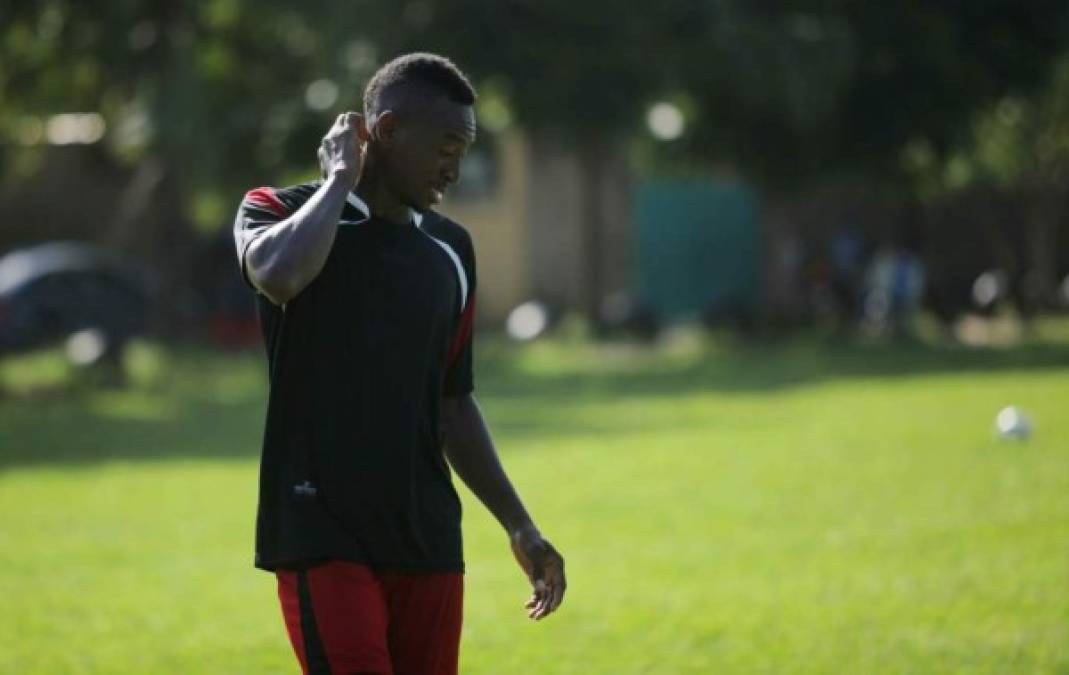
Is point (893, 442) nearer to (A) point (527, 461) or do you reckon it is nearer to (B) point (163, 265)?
(A) point (527, 461)

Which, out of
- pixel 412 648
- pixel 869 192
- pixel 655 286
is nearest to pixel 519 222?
pixel 655 286

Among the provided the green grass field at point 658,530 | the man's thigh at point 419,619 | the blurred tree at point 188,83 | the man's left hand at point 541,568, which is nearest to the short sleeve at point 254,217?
the man's thigh at point 419,619

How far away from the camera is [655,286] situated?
46.9 meters

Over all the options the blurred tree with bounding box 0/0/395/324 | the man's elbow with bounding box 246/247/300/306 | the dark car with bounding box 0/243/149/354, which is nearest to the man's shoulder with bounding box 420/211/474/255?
the man's elbow with bounding box 246/247/300/306

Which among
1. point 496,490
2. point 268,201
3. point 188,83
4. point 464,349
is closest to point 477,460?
point 496,490

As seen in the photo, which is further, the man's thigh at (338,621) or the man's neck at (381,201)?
the man's neck at (381,201)

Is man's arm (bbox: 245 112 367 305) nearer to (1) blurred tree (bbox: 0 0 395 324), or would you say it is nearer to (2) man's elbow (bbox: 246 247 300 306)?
(2) man's elbow (bbox: 246 247 300 306)

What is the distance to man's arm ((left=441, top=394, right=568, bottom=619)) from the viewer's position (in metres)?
5.61

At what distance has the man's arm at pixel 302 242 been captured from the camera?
4.86 metres

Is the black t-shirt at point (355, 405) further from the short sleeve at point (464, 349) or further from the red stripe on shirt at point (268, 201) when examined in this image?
the short sleeve at point (464, 349)

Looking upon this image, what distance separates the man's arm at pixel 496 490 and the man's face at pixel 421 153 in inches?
26.3

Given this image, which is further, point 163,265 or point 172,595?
point 163,265

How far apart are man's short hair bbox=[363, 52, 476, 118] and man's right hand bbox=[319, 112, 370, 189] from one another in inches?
4.0

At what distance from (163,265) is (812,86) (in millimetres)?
13338
